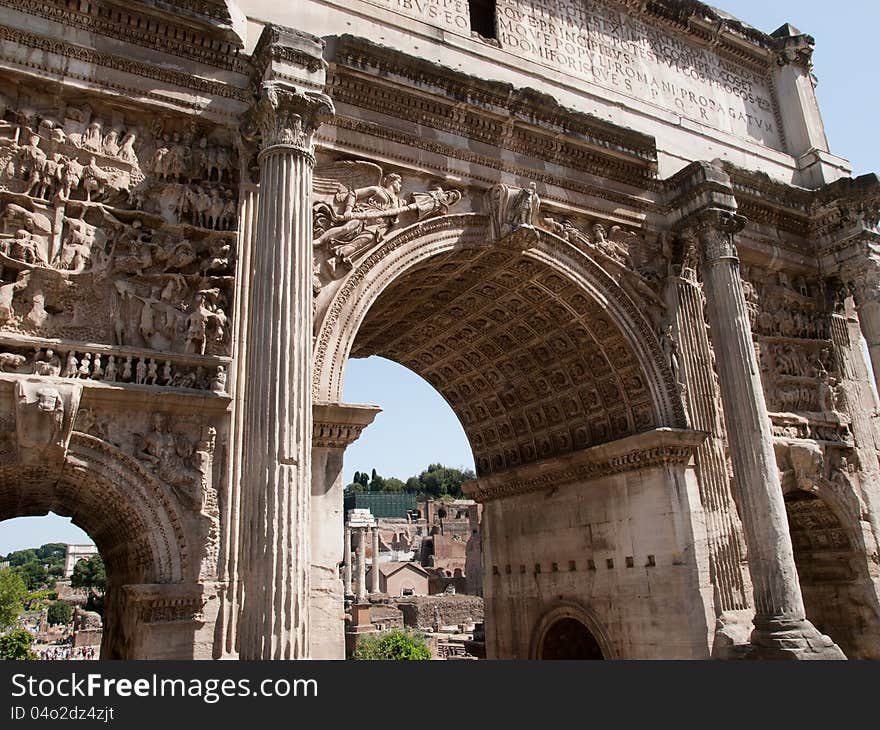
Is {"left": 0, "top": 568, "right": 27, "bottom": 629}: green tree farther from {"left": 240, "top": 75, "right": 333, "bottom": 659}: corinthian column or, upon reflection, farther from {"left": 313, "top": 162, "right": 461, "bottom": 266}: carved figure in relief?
{"left": 240, "top": 75, "right": 333, "bottom": 659}: corinthian column

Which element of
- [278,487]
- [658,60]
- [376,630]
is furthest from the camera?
[376,630]

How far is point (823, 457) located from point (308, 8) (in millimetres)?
11442

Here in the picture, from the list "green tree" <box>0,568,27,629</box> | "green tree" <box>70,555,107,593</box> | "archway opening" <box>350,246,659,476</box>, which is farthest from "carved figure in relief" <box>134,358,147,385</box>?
"green tree" <box>70,555,107,593</box>

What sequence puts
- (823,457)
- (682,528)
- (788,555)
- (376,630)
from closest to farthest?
1. (788,555)
2. (682,528)
3. (823,457)
4. (376,630)

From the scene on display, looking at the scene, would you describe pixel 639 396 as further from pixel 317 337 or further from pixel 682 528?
pixel 317 337

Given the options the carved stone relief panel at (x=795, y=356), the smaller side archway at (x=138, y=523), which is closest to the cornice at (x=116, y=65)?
the smaller side archway at (x=138, y=523)

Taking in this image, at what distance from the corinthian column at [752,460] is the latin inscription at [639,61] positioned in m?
3.42

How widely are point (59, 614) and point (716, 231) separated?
74918 millimetres

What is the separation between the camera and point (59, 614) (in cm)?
A: 7138

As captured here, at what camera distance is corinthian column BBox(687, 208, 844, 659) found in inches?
416

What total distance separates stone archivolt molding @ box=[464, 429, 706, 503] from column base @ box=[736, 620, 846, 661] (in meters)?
2.77

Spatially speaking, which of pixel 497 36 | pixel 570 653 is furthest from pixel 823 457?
pixel 497 36

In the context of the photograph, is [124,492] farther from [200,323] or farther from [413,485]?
[413,485]

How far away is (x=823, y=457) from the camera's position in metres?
13.9
